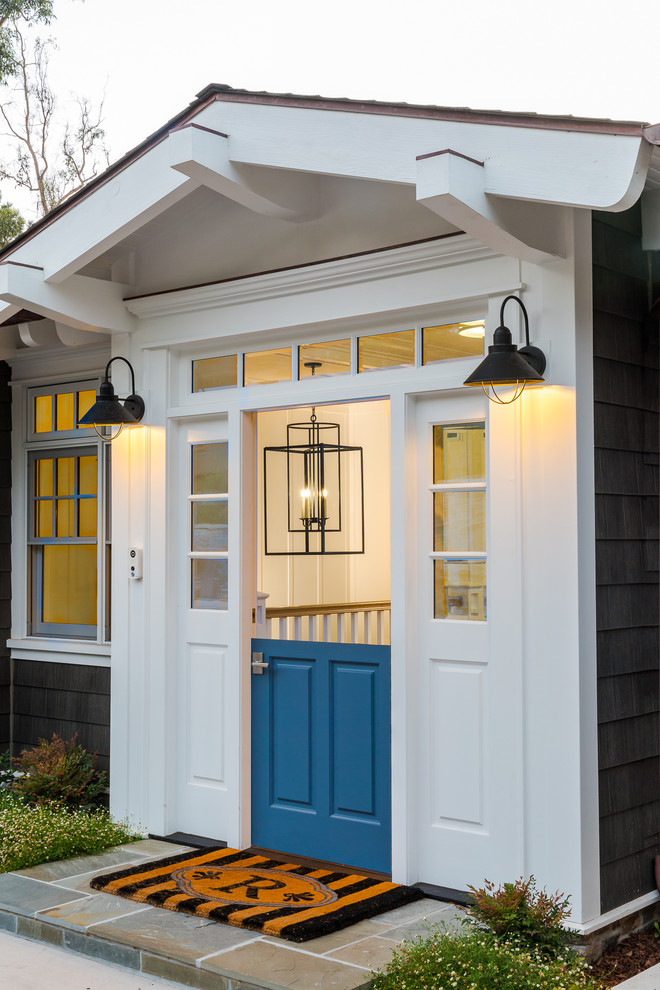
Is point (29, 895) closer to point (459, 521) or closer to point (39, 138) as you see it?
point (459, 521)

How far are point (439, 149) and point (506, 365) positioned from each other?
2.52ft

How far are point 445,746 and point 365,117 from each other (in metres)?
2.42

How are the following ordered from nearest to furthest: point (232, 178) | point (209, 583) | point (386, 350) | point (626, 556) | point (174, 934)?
point (174, 934) → point (626, 556) → point (232, 178) → point (386, 350) → point (209, 583)

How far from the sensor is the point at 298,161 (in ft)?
12.6

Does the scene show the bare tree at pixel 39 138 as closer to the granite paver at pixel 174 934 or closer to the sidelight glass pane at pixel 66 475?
the sidelight glass pane at pixel 66 475

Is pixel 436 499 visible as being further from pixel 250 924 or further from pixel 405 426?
pixel 250 924

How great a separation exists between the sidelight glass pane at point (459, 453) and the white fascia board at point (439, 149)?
104 cm

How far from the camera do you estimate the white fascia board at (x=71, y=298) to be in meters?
4.55

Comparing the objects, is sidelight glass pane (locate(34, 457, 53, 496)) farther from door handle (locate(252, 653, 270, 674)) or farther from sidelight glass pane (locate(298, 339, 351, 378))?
sidelight glass pane (locate(298, 339, 351, 378))

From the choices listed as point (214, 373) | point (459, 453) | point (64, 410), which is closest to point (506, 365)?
point (459, 453)

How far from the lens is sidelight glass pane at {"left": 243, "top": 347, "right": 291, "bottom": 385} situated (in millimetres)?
4699

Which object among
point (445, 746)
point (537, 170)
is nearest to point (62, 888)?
point (445, 746)

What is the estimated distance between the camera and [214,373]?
4914mm

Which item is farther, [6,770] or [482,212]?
[6,770]
